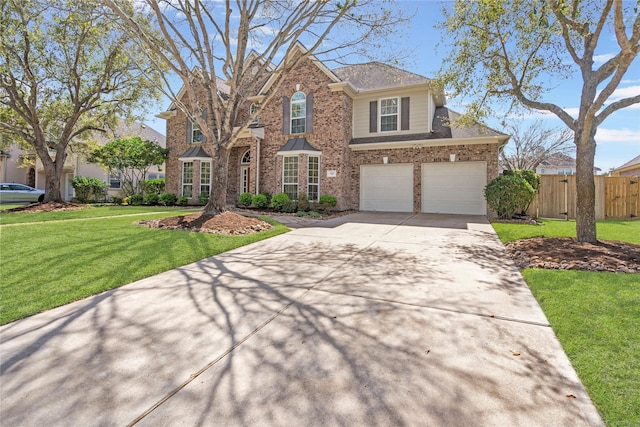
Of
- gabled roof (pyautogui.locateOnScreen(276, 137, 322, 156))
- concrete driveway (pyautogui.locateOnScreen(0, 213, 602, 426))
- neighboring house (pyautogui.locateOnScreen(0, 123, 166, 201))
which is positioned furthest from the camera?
neighboring house (pyautogui.locateOnScreen(0, 123, 166, 201))

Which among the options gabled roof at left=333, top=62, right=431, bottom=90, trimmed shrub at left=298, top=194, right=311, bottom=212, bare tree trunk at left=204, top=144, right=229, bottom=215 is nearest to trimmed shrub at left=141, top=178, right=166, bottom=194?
trimmed shrub at left=298, top=194, right=311, bottom=212

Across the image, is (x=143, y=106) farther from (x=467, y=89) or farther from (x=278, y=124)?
(x=467, y=89)

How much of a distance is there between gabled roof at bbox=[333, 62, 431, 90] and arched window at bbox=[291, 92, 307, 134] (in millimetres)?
2338

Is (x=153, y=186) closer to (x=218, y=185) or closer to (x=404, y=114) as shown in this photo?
(x=218, y=185)

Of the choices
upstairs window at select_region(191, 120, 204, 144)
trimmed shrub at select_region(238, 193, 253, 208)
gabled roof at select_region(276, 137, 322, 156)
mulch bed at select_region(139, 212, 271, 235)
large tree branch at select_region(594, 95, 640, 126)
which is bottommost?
mulch bed at select_region(139, 212, 271, 235)

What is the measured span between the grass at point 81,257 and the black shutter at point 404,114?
9.06 m

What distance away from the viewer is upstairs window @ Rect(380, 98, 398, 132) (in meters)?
14.8

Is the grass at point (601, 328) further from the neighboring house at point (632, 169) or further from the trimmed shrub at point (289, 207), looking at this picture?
the neighboring house at point (632, 169)

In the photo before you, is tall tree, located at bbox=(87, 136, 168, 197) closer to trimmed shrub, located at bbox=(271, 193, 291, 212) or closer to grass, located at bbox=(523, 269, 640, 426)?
trimmed shrub, located at bbox=(271, 193, 291, 212)

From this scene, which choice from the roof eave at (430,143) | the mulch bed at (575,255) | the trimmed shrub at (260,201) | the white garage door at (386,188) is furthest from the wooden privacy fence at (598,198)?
the trimmed shrub at (260,201)

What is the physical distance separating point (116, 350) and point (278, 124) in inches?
570

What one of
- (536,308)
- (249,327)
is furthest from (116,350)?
(536,308)

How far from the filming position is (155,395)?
2.06 metres

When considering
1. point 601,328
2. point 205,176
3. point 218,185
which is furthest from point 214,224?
point 205,176
